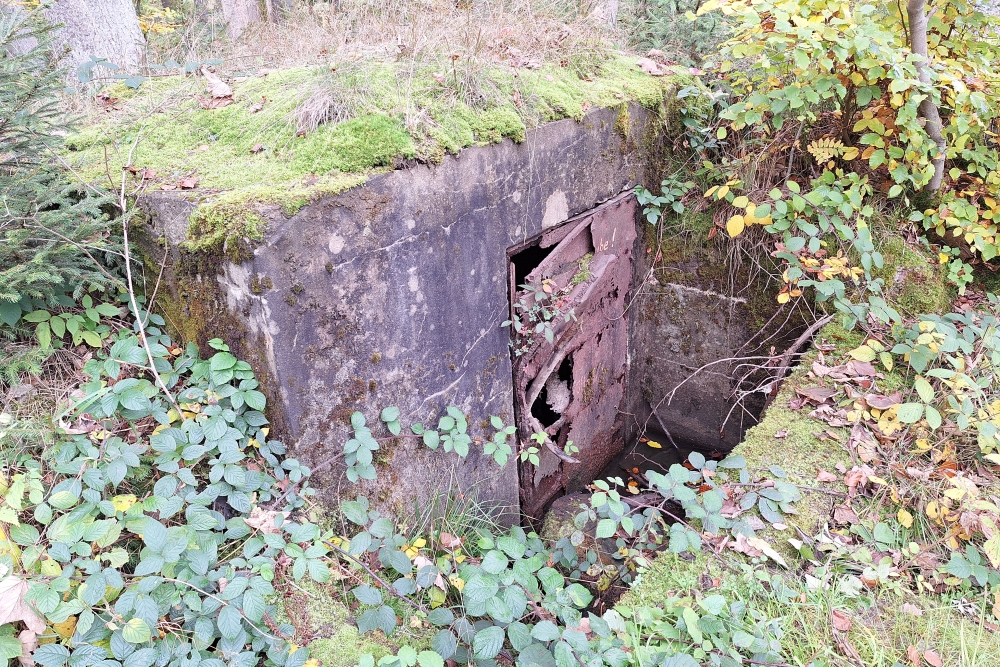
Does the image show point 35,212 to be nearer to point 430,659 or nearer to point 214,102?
point 214,102

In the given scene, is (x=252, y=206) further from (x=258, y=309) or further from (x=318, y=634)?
(x=318, y=634)

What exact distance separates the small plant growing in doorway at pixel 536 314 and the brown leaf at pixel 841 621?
5.67 ft

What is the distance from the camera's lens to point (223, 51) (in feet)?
14.1

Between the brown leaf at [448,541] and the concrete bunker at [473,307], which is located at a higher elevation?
the concrete bunker at [473,307]

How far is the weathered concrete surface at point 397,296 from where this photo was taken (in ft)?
7.40

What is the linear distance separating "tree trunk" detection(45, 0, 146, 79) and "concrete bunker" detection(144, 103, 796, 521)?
3.45m

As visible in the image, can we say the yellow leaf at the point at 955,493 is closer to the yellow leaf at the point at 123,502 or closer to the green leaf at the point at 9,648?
the yellow leaf at the point at 123,502

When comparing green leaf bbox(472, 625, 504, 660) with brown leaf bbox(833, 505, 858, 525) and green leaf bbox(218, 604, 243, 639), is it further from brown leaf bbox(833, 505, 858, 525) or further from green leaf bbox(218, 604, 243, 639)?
brown leaf bbox(833, 505, 858, 525)

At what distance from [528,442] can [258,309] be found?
188 centimetres

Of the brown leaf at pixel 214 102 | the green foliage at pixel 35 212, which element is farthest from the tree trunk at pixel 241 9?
the green foliage at pixel 35 212

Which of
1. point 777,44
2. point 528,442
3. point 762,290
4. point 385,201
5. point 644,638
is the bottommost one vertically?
point 528,442

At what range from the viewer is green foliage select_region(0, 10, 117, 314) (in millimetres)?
2125

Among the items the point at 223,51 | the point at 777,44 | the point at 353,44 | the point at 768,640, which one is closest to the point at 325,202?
the point at 353,44

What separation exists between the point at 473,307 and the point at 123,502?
65.1 inches
